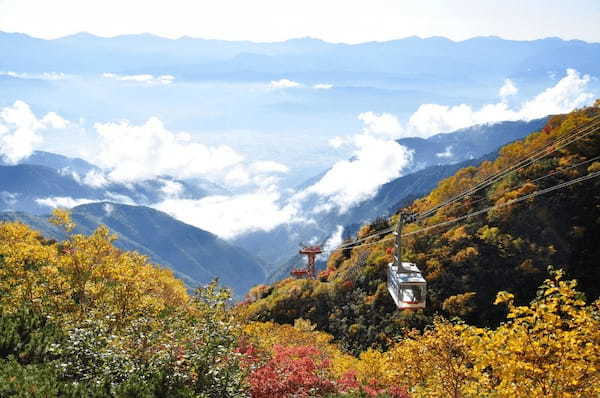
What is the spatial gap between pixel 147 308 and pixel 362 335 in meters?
42.4

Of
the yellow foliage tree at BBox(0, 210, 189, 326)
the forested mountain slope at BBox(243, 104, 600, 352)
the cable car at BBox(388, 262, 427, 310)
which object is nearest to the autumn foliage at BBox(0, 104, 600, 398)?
the yellow foliage tree at BBox(0, 210, 189, 326)

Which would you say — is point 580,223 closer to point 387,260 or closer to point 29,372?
point 387,260

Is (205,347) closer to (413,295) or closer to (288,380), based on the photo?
(288,380)

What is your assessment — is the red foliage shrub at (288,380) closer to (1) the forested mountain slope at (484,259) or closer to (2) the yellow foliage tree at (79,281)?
(2) the yellow foliage tree at (79,281)

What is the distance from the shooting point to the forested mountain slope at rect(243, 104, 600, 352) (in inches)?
2421

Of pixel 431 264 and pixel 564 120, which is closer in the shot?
pixel 431 264

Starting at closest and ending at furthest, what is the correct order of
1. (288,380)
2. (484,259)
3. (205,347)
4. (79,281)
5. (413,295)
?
(205,347), (413,295), (288,380), (79,281), (484,259)

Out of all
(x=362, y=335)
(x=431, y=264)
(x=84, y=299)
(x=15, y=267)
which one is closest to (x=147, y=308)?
(x=84, y=299)

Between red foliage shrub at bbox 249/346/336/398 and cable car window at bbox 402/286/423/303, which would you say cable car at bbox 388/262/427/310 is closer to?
cable car window at bbox 402/286/423/303

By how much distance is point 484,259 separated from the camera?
6519 centimetres

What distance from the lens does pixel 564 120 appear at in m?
85.0

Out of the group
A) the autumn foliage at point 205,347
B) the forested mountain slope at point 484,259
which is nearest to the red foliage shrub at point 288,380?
the autumn foliage at point 205,347

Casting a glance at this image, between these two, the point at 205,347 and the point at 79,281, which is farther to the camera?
the point at 79,281

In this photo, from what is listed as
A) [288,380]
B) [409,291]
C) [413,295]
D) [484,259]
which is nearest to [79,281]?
[288,380]
